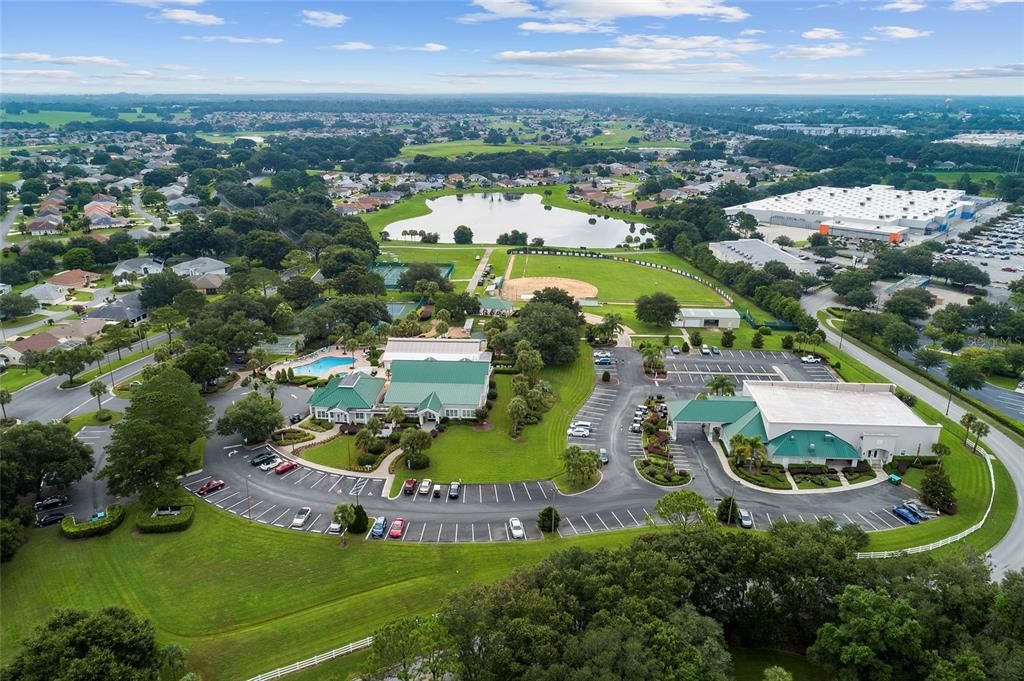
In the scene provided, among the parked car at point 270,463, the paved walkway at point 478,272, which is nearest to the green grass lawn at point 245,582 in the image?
the parked car at point 270,463

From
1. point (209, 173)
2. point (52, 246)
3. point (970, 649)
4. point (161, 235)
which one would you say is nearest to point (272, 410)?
point (970, 649)

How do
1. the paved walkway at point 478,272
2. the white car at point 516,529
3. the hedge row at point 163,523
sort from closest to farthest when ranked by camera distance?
1. the hedge row at point 163,523
2. the white car at point 516,529
3. the paved walkway at point 478,272

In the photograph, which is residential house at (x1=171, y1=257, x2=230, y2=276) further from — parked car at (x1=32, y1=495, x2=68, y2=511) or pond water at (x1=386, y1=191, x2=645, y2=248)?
parked car at (x1=32, y1=495, x2=68, y2=511)

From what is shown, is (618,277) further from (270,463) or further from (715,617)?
(715,617)

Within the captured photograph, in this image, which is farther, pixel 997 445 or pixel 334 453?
pixel 997 445

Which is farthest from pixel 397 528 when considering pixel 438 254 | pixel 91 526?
pixel 438 254

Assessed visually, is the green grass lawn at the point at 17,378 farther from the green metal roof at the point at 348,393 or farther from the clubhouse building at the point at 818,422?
the clubhouse building at the point at 818,422

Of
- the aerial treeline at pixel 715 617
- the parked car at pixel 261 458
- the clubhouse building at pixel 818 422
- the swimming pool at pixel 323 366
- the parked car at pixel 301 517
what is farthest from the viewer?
the swimming pool at pixel 323 366

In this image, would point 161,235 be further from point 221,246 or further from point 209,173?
point 209,173
